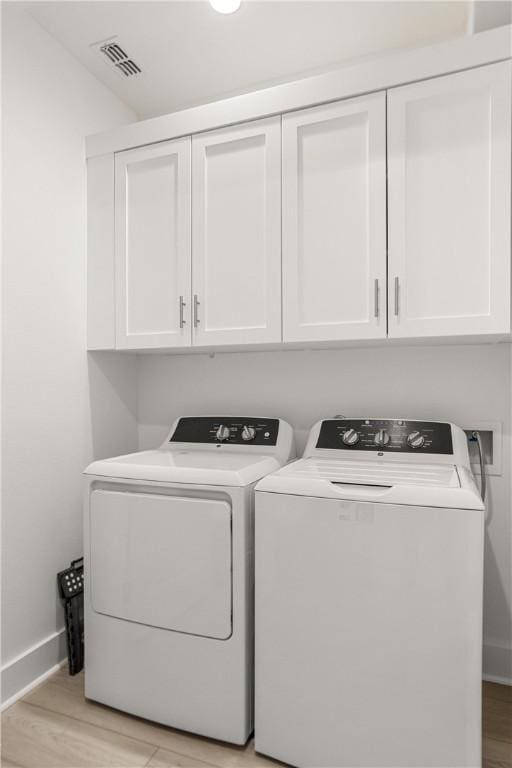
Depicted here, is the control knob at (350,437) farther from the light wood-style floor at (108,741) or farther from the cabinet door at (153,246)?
the light wood-style floor at (108,741)

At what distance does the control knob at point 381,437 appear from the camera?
1.80 meters

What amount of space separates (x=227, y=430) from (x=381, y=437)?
2.19 feet

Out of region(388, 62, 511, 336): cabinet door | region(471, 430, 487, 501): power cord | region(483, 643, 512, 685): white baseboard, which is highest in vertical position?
region(388, 62, 511, 336): cabinet door

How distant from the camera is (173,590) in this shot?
1546mm

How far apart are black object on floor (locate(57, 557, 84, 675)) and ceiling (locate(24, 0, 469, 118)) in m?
2.19

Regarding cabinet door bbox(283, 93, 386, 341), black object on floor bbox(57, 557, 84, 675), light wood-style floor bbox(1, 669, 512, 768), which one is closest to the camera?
light wood-style floor bbox(1, 669, 512, 768)

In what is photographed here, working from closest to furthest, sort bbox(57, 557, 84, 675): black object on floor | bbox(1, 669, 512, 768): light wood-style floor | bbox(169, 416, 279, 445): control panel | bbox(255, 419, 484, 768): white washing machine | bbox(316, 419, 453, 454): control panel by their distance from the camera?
bbox(255, 419, 484, 768): white washing machine < bbox(1, 669, 512, 768): light wood-style floor < bbox(316, 419, 453, 454): control panel < bbox(57, 557, 84, 675): black object on floor < bbox(169, 416, 279, 445): control panel

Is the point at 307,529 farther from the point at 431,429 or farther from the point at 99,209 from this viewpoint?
the point at 99,209

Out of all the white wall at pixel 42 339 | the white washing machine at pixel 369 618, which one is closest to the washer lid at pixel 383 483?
the white washing machine at pixel 369 618

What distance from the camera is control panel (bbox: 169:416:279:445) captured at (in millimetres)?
2004

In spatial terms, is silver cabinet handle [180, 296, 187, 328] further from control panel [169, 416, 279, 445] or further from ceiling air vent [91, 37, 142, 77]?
ceiling air vent [91, 37, 142, 77]

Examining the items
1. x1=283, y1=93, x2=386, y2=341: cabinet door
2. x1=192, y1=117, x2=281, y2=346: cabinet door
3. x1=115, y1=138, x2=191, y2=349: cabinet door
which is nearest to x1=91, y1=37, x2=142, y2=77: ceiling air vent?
x1=115, y1=138, x2=191, y2=349: cabinet door

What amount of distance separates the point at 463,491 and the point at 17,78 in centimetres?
208

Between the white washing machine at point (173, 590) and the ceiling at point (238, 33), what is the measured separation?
1704 mm
